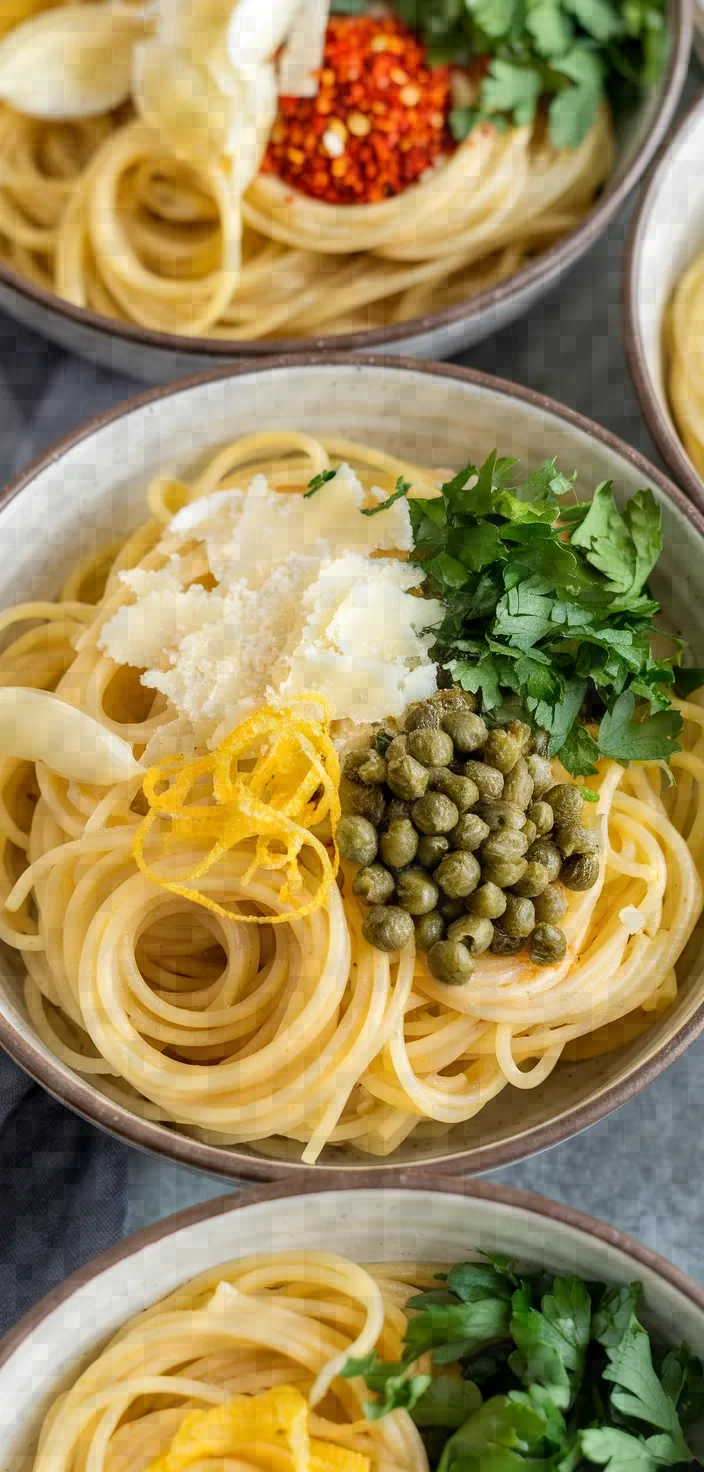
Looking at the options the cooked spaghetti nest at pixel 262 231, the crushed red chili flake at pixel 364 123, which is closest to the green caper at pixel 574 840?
the cooked spaghetti nest at pixel 262 231

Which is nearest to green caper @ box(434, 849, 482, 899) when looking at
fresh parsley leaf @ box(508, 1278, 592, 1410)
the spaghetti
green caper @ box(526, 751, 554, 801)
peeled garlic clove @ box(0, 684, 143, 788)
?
green caper @ box(526, 751, 554, 801)

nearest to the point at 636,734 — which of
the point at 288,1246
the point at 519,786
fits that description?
the point at 519,786

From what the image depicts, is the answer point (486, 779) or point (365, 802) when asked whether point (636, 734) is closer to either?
point (486, 779)

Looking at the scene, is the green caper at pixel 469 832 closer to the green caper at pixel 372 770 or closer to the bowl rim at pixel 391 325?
the green caper at pixel 372 770

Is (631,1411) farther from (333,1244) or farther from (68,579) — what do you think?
(68,579)

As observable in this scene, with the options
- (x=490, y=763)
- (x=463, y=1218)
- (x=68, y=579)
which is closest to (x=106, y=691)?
(x=68, y=579)

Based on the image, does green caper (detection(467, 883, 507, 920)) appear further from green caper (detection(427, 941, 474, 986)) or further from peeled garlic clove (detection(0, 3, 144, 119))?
peeled garlic clove (detection(0, 3, 144, 119))
